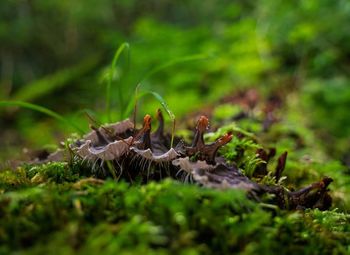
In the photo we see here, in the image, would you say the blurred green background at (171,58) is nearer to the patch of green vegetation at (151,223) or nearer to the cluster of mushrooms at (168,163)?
the cluster of mushrooms at (168,163)

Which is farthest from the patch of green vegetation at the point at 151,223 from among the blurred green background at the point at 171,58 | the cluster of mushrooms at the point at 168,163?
the blurred green background at the point at 171,58

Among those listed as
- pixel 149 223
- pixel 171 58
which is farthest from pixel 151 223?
pixel 171 58

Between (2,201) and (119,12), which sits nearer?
(2,201)

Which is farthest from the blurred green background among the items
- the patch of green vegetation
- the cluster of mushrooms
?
the patch of green vegetation

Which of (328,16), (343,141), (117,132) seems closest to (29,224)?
(117,132)

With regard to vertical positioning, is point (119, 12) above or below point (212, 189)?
above

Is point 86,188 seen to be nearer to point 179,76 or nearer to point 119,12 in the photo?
point 179,76
